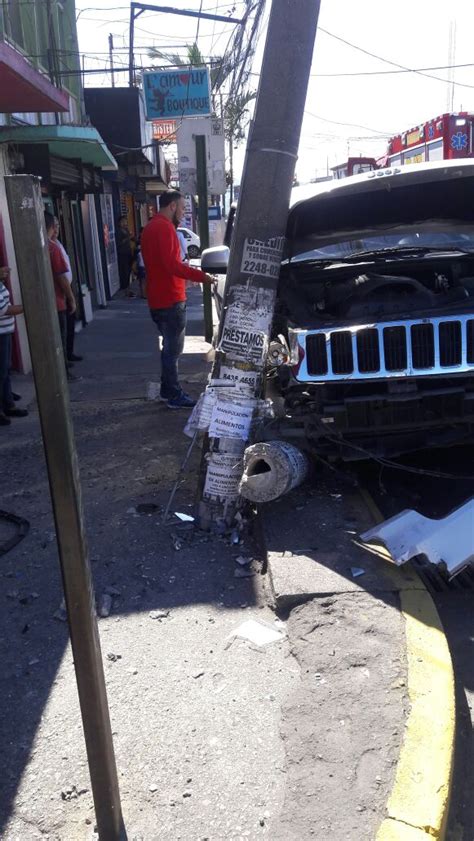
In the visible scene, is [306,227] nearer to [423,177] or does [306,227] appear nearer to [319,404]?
[423,177]

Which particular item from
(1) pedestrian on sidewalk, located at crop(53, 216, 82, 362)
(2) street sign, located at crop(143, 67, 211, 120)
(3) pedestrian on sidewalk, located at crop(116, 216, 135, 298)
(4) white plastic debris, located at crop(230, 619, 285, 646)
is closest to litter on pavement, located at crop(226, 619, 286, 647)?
(4) white plastic debris, located at crop(230, 619, 285, 646)

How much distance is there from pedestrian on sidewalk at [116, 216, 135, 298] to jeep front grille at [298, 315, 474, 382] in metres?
16.4

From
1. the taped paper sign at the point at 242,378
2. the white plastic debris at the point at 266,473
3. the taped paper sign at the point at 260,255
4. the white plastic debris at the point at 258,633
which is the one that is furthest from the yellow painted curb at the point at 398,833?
the taped paper sign at the point at 260,255

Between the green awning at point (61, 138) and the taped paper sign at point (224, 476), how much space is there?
582cm

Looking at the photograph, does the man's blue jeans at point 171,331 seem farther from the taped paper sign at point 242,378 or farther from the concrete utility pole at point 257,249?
the taped paper sign at point 242,378

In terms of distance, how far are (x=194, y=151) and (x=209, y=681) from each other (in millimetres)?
9191

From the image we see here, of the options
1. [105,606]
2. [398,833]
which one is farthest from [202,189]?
[398,833]

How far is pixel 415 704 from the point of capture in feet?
9.65

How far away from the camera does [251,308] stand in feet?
14.8

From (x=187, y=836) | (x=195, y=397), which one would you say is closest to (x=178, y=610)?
(x=187, y=836)

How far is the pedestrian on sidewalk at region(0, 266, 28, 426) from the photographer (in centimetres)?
690

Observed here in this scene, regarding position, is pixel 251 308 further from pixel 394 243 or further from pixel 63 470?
pixel 63 470

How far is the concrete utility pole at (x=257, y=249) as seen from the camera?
4.27 metres

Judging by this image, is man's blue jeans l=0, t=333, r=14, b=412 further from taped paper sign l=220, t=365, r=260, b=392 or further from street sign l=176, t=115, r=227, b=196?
street sign l=176, t=115, r=227, b=196
